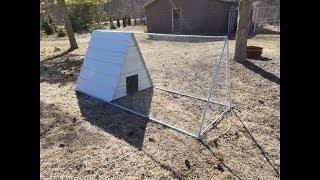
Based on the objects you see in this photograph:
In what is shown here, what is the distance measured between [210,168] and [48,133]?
3447mm

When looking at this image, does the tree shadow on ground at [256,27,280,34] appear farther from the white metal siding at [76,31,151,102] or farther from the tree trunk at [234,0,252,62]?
the white metal siding at [76,31,151,102]

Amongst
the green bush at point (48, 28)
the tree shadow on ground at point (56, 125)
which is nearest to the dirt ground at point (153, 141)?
the tree shadow on ground at point (56, 125)

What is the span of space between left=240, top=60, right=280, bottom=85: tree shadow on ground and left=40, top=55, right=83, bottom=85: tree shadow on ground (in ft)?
21.9

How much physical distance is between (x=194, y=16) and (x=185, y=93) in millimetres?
16793

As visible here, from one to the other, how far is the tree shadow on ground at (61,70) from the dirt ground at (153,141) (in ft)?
5.66

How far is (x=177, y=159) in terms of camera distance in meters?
4.94

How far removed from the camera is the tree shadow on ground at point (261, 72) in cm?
962

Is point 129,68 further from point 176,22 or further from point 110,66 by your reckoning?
point 176,22

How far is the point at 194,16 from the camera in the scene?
2377cm

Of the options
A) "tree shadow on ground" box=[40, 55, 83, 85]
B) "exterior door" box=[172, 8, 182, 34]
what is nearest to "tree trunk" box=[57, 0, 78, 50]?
"tree shadow on ground" box=[40, 55, 83, 85]

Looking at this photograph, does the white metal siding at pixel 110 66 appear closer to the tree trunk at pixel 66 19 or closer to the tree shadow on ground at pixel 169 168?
the tree shadow on ground at pixel 169 168
